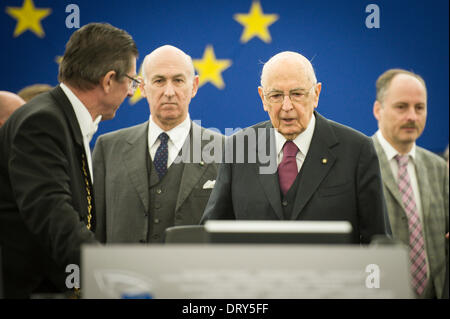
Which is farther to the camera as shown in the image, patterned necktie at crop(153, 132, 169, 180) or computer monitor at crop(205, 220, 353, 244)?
patterned necktie at crop(153, 132, 169, 180)

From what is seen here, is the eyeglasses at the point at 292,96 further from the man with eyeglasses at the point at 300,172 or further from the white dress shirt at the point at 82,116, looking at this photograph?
the white dress shirt at the point at 82,116

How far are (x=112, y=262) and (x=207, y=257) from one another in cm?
23

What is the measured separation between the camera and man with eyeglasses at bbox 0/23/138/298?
204 centimetres

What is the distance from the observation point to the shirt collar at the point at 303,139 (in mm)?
2875

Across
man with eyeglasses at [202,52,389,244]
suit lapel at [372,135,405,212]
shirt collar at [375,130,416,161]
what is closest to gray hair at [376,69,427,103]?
shirt collar at [375,130,416,161]

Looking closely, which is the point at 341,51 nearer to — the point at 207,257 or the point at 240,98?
the point at 240,98

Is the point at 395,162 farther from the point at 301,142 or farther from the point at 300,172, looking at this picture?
the point at 300,172

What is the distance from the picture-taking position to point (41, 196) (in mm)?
2037

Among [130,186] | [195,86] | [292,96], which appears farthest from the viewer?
[195,86]

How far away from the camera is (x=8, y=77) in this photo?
3957 mm

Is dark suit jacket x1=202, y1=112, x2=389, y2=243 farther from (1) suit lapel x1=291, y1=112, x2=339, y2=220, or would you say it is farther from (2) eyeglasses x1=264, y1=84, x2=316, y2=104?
(2) eyeglasses x1=264, y1=84, x2=316, y2=104

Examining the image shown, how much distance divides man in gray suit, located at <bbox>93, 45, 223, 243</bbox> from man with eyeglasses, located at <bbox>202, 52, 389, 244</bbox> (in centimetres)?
37

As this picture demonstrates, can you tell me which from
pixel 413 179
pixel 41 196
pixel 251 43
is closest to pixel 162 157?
pixel 251 43

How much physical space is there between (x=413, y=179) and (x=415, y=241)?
0.39 meters
